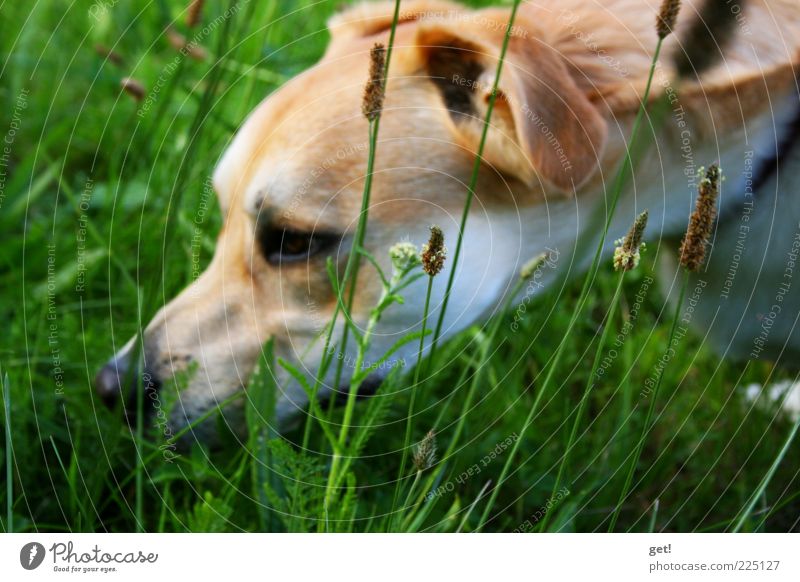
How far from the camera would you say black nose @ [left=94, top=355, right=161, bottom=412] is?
1.26 meters

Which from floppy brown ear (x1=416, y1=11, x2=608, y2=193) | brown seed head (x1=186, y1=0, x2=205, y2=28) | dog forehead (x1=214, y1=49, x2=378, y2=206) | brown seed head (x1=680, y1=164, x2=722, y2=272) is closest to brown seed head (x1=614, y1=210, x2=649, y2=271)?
brown seed head (x1=680, y1=164, x2=722, y2=272)

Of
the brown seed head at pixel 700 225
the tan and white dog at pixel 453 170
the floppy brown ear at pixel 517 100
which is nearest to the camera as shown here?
the brown seed head at pixel 700 225

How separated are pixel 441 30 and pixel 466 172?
20 centimetres

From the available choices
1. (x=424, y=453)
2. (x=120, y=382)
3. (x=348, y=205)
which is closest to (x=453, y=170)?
(x=348, y=205)

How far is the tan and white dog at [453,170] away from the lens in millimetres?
1208

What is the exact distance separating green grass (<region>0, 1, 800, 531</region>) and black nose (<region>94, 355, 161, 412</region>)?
38 millimetres

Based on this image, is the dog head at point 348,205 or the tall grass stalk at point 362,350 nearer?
the tall grass stalk at point 362,350

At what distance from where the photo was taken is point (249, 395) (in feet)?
4.10

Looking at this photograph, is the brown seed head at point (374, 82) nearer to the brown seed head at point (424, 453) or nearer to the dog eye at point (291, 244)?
the dog eye at point (291, 244)

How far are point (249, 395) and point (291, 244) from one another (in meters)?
0.22

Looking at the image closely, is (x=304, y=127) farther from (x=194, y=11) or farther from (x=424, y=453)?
(x=424, y=453)

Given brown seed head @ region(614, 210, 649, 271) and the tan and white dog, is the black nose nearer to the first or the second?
the tan and white dog

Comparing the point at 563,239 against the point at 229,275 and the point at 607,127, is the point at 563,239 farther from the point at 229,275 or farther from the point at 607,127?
the point at 229,275

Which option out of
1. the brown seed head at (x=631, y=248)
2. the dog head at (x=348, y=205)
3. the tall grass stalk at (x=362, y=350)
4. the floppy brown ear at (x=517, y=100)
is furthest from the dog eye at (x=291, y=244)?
the brown seed head at (x=631, y=248)
